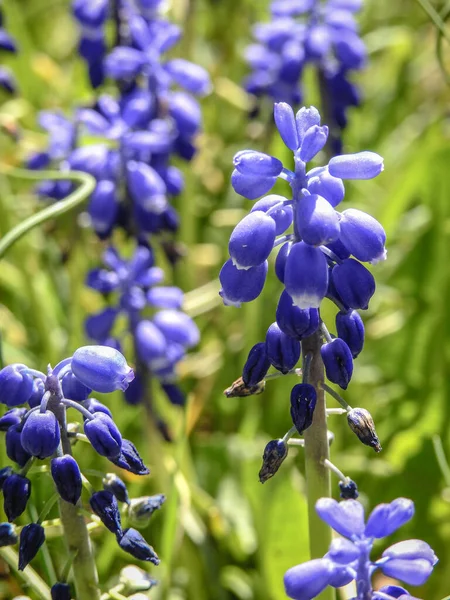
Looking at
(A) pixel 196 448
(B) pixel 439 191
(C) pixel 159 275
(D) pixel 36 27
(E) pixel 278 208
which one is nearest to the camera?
(E) pixel 278 208

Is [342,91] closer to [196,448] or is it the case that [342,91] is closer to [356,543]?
[196,448]

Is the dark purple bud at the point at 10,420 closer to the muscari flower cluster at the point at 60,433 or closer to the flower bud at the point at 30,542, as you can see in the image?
the muscari flower cluster at the point at 60,433

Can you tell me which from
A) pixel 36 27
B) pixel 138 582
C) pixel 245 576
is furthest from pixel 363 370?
pixel 36 27

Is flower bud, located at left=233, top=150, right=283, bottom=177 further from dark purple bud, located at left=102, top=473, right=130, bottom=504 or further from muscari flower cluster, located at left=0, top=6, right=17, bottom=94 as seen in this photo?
muscari flower cluster, located at left=0, top=6, right=17, bottom=94

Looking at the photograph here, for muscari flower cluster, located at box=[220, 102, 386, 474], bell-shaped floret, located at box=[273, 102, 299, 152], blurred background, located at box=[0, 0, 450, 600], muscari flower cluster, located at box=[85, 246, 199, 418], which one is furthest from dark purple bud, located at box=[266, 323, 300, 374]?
muscari flower cluster, located at box=[85, 246, 199, 418]

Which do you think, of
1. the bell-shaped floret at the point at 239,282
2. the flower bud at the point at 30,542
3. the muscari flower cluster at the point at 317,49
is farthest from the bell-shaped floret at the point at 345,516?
the muscari flower cluster at the point at 317,49

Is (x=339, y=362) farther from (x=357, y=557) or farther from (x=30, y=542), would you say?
(x=30, y=542)

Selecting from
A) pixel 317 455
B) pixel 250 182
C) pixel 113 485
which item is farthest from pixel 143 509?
pixel 250 182
